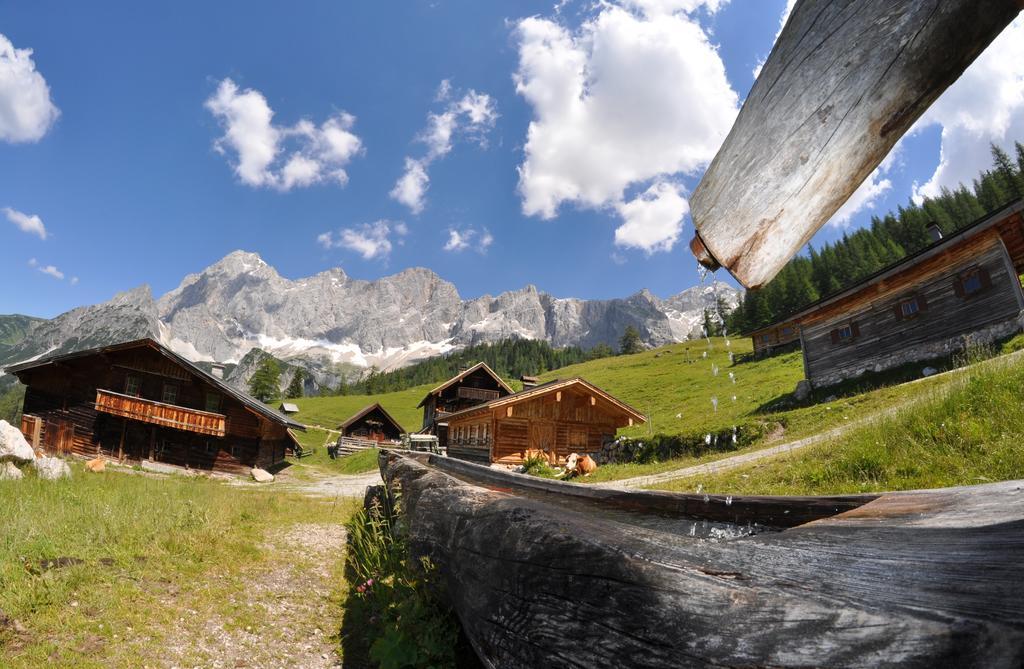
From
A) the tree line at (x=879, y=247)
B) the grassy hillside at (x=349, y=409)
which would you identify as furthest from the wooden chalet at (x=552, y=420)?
the tree line at (x=879, y=247)

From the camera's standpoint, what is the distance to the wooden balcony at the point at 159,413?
23.8 m

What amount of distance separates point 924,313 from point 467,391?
105 feet

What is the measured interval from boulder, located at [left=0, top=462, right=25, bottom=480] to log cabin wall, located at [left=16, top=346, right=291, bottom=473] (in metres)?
12.4

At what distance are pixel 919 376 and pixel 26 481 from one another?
2893cm

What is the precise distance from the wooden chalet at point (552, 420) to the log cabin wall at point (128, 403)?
557 inches

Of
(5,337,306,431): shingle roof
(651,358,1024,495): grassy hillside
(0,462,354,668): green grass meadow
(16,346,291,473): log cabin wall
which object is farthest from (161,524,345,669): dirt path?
(16,346,291,473): log cabin wall

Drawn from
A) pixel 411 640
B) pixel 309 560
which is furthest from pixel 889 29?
pixel 309 560

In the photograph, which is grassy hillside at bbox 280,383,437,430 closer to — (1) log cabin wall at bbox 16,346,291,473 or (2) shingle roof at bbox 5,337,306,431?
(2) shingle roof at bbox 5,337,306,431

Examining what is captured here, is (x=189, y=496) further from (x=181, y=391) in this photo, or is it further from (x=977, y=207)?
(x=977, y=207)

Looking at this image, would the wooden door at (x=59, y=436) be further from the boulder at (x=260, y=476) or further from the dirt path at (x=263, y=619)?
the dirt path at (x=263, y=619)

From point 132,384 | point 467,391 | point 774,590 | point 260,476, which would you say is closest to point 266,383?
point 467,391

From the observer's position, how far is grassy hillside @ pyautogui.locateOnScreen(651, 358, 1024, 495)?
555cm

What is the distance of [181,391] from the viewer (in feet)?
87.2

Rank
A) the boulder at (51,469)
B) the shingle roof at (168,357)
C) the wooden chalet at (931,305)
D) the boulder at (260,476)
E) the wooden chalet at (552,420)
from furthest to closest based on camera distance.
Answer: the wooden chalet at (552,420), the boulder at (260,476), the shingle roof at (168,357), the wooden chalet at (931,305), the boulder at (51,469)
